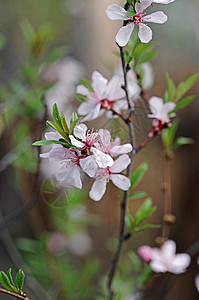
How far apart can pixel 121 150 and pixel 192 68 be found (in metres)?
1.41

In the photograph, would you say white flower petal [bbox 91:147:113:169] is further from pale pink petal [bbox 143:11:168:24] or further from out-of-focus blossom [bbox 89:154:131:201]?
pale pink petal [bbox 143:11:168:24]

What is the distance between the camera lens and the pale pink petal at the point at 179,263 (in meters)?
0.75

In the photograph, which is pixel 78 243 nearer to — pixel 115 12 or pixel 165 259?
pixel 165 259

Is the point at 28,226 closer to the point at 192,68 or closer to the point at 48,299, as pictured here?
the point at 48,299

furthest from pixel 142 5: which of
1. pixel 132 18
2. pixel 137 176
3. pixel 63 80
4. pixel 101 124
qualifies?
pixel 101 124

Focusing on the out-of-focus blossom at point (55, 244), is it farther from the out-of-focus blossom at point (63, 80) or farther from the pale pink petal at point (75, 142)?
the pale pink petal at point (75, 142)

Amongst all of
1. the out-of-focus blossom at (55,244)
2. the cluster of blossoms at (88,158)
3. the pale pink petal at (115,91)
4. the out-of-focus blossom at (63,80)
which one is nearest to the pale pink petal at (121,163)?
the cluster of blossoms at (88,158)

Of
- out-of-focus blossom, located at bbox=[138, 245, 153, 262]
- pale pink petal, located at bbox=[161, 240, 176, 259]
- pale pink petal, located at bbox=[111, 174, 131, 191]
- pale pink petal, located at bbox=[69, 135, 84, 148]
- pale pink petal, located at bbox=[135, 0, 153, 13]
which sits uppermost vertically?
pale pink petal, located at bbox=[135, 0, 153, 13]

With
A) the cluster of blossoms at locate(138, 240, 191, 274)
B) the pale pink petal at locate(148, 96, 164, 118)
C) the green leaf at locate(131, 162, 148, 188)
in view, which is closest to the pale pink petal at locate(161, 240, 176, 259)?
the cluster of blossoms at locate(138, 240, 191, 274)

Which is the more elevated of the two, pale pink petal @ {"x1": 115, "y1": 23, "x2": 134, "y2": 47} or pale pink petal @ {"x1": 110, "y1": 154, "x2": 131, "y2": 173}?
pale pink petal @ {"x1": 115, "y1": 23, "x2": 134, "y2": 47}

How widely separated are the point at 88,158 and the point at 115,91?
0.49ft

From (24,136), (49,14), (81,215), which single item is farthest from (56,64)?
(49,14)

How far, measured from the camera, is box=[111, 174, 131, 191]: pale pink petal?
1.57ft

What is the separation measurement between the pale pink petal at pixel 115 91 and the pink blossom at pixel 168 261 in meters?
0.35
